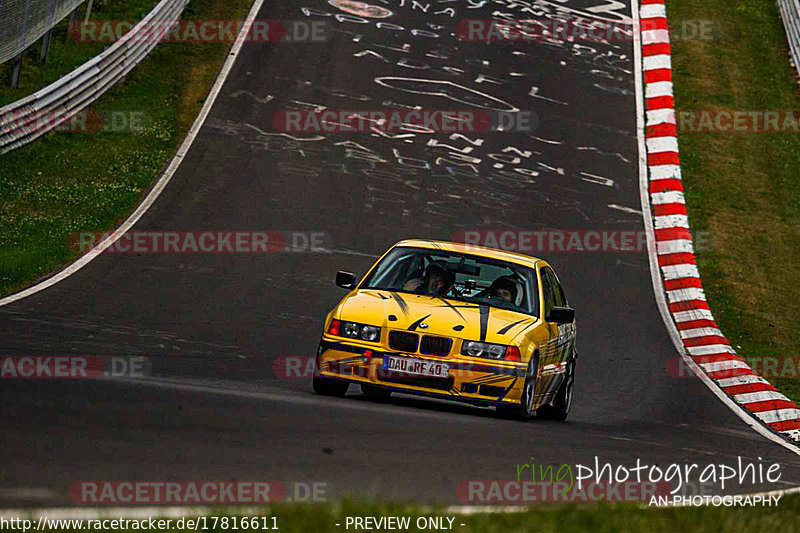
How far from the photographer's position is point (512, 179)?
21391 mm

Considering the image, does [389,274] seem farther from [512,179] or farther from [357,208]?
[512,179]

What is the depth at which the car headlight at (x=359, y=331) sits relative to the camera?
30.9 feet

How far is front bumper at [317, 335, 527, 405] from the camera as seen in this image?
30.5 feet

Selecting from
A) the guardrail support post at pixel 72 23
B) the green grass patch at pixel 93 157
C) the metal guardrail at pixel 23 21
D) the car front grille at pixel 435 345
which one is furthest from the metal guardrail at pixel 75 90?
the car front grille at pixel 435 345

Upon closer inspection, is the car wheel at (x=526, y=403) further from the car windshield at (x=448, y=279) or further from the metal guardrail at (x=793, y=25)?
the metal guardrail at (x=793, y=25)

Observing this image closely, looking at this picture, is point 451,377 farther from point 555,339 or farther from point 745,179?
point 745,179

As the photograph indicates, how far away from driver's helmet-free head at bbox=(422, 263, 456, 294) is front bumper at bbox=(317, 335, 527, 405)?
1.19 meters

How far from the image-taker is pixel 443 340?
9.32m

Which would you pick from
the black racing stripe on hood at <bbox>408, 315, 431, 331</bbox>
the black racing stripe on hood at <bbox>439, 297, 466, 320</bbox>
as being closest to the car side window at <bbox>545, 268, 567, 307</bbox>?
the black racing stripe on hood at <bbox>439, 297, 466, 320</bbox>

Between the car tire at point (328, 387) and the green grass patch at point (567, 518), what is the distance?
4.19m

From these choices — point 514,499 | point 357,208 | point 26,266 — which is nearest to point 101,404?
point 514,499

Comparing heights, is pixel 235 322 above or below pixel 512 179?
below

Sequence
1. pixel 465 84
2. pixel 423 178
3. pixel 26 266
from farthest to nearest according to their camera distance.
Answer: pixel 465 84 → pixel 423 178 → pixel 26 266

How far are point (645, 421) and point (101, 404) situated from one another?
5496mm
